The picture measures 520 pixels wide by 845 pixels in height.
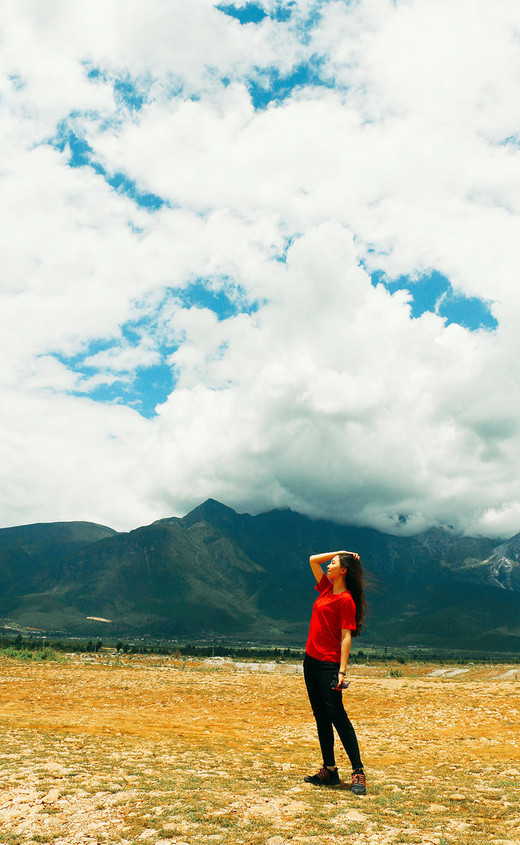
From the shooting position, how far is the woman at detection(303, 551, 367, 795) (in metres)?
7.66

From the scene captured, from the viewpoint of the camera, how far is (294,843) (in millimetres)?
5238

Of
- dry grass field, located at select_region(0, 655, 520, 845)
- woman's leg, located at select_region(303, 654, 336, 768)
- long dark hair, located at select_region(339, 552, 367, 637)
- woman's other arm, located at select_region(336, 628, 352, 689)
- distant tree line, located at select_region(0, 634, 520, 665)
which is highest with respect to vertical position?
long dark hair, located at select_region(339, 552, 367, 637)

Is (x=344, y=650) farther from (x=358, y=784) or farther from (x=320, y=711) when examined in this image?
(x=358, y=784)

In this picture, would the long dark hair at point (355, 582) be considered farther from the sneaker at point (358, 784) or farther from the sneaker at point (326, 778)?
the sneaker at point (326, 778)

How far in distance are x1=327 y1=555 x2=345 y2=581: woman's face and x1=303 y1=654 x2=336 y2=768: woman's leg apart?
50.6 inches

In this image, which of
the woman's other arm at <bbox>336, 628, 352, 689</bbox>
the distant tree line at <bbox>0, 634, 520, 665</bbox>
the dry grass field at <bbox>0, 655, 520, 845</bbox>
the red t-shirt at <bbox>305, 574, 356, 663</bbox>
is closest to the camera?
the dry grass field at <bbox>0, 655, 520, 845</bbox>

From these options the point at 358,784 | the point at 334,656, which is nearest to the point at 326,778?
the point at 358,784

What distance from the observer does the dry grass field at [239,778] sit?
18.8 feet

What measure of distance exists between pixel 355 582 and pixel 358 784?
2.85 m

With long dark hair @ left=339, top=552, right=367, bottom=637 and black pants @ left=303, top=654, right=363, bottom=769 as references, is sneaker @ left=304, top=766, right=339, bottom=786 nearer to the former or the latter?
black pants @ left=303, top=654, right=363, bottom=769

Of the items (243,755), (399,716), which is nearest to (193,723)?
(243,755)

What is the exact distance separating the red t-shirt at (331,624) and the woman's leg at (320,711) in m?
0.20

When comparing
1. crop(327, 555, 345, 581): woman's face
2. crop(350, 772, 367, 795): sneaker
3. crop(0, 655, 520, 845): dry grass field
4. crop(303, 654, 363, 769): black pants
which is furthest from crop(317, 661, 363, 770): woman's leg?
A: crop(327, 555, 345, 581): woman's face

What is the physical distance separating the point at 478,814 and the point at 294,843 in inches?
117
